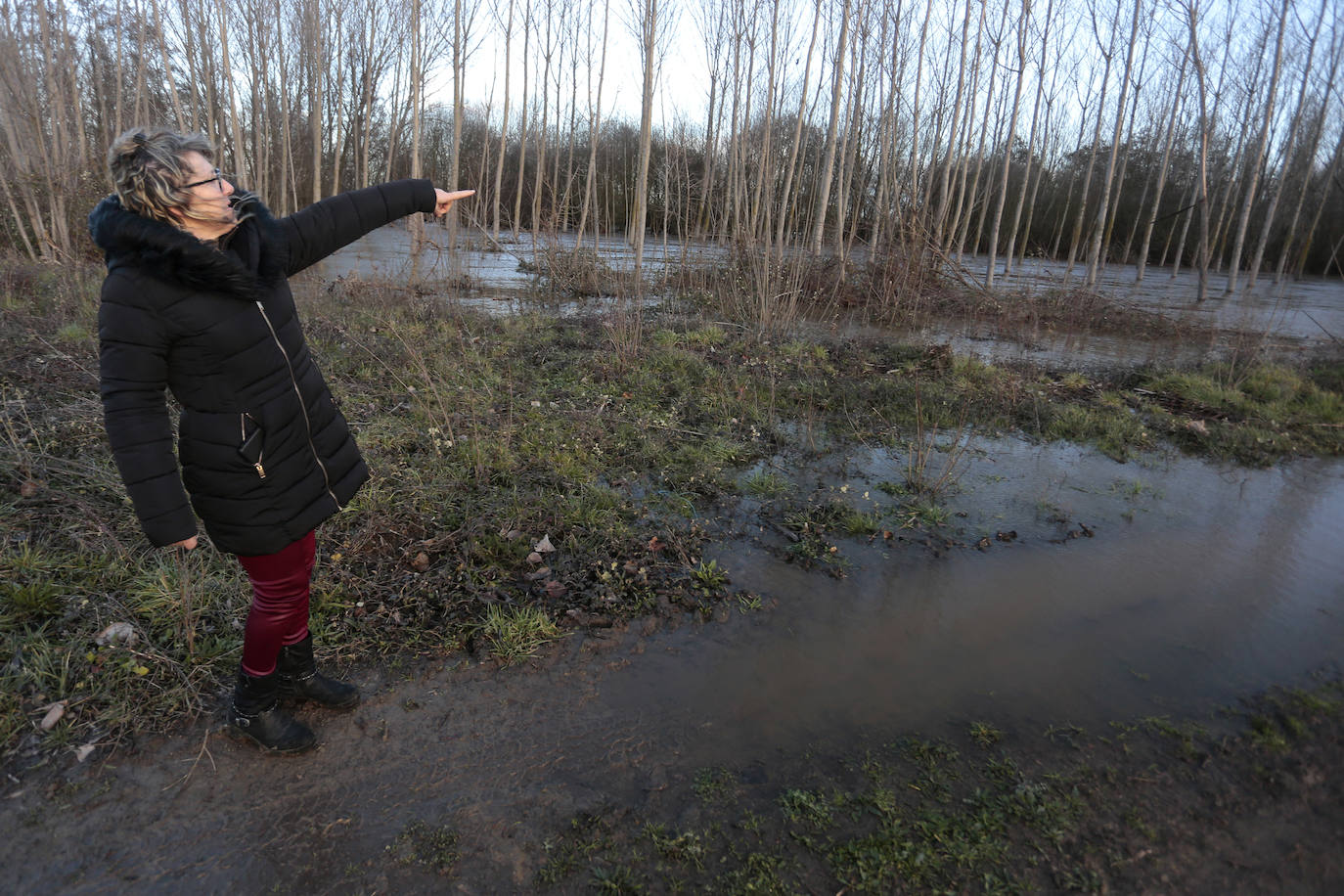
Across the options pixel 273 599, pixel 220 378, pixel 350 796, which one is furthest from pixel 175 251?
pixel 350 796

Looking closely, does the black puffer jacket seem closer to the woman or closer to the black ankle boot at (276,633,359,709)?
the woman

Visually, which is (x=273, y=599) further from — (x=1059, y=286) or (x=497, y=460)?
(x=1059, y=286)

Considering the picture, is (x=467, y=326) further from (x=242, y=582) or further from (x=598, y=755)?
(x=598, y=755)

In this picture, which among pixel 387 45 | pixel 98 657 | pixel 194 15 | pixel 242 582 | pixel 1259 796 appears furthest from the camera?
pixel 387 45

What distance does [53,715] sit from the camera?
8.05ft

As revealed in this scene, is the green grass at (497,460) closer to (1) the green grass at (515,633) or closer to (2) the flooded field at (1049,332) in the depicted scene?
(1) the green grass at (515,633)

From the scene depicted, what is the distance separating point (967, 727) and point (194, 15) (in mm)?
18800

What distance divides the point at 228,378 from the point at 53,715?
1.51m

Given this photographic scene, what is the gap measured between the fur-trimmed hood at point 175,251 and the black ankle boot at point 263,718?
4.24 feet

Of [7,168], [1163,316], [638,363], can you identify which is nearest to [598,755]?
[638,363]

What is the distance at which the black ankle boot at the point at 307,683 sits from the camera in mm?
2525

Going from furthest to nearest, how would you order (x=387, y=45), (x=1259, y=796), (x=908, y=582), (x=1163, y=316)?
(x=387, y=45), (x=1163, y=316), (x=908, y=582), (x=1259, y=796)

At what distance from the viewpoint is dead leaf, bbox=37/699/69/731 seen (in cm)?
243

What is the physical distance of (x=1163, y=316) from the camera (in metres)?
12.2
